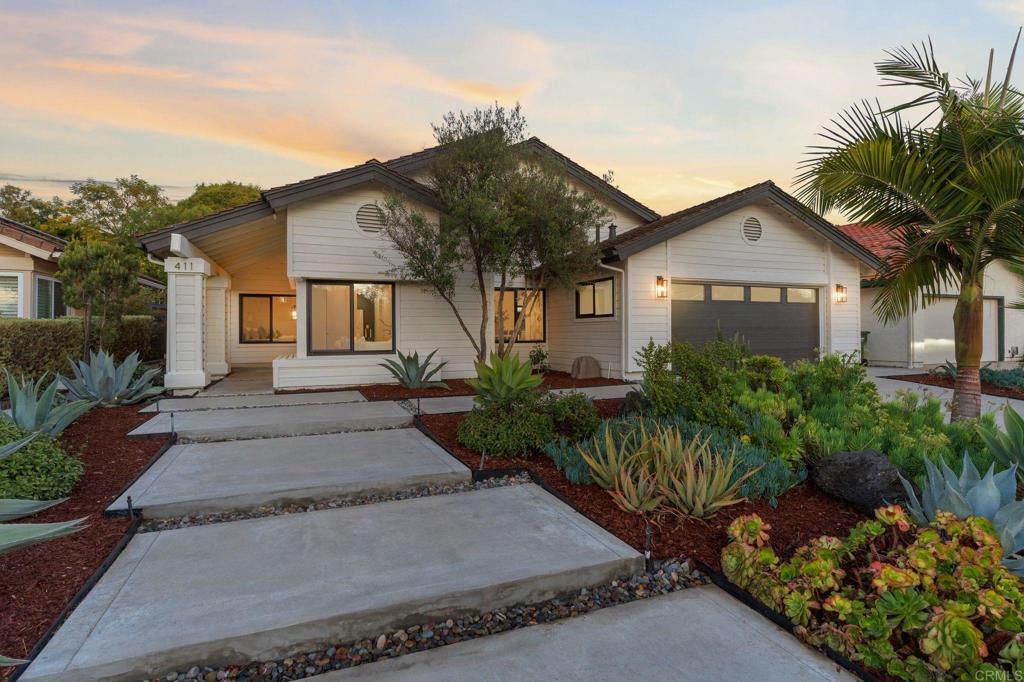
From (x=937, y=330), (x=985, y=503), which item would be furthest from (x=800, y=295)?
(x=985, y=503)

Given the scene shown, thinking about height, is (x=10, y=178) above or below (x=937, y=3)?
above

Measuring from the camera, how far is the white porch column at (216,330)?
41.1 ft

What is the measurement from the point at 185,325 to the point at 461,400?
5535mm

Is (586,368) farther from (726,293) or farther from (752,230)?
(752,230)

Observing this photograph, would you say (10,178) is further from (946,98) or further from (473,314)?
(946,98)

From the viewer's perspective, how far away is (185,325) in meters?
9.50

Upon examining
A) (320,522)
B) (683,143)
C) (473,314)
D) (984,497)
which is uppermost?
(683,143)

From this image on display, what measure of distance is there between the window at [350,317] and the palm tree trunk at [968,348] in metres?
8.87

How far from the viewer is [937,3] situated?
25.7ft

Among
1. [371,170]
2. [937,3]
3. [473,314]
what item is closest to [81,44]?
[371,170]

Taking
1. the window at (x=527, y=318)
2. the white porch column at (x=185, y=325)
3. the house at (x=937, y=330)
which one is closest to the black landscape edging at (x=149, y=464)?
the white porch column at (x=185, y=325)

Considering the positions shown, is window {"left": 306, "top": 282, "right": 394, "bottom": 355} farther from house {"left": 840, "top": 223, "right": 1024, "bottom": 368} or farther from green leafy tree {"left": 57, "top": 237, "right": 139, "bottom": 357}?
house {"left": 840, "top": 223, "right": 1024, "bottom": 368}

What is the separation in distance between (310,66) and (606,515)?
9.97 m

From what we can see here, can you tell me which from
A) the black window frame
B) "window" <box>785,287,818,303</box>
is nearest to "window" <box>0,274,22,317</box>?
the black window frame
